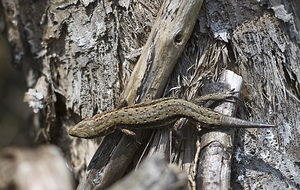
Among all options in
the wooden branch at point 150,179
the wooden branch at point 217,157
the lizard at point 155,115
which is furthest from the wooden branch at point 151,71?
the wooden branch at point 150,179

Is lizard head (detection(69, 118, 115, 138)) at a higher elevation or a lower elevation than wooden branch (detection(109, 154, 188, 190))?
lower

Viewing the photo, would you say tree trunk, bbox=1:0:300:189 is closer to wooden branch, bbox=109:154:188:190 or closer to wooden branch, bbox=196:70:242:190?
wooden branch, bbox=196:70:242:190

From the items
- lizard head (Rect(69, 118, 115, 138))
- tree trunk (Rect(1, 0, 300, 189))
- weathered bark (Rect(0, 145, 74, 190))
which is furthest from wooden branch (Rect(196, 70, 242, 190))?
weathered bark (Rect(0, 145, 74, 190))

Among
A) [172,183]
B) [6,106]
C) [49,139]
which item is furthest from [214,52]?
[6,106]

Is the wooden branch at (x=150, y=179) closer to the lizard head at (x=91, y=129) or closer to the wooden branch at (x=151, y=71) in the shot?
the wooden branch at (x=151, y=71)

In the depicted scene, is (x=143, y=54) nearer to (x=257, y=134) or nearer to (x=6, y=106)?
(x=257, y=134)
